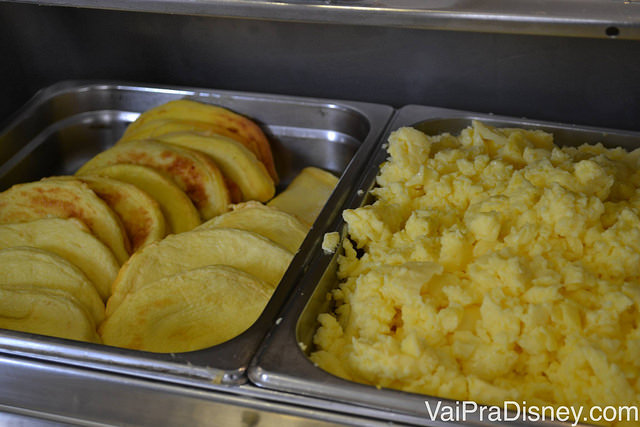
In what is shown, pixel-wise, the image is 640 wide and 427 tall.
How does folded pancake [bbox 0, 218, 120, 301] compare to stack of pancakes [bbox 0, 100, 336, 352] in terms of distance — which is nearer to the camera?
stack of pancakes [bbox 0, 100, 336, 352]

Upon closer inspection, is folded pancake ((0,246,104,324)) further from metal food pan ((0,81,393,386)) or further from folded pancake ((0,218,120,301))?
metal food pan ((0,81,393,386))

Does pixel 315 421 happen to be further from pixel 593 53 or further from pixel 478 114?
pixel 593 53

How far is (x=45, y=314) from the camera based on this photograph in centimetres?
164

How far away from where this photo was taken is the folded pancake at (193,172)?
2.21 meters

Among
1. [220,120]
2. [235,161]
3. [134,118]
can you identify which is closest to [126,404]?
[235,161]

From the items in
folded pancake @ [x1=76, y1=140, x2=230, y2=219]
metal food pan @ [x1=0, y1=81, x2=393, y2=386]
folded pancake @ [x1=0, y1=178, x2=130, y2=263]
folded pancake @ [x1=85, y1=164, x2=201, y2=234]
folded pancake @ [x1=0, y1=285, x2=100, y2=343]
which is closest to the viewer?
folded pancake @ [x1=0, y1=285, x2=100, y2=343]

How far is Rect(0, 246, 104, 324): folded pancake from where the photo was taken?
1.74 metres

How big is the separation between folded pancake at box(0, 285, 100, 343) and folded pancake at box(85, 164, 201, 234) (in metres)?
0.48

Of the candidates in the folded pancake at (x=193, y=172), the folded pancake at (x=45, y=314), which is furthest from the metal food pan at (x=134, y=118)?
the folded pancake at (x=45, y=314)

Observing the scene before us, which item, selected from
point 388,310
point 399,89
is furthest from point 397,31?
point 388,310

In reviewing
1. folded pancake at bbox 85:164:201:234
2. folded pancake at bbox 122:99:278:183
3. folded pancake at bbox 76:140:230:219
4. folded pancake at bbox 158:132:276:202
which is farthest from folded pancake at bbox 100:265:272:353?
folded pancake at bbox 122:99:278:183

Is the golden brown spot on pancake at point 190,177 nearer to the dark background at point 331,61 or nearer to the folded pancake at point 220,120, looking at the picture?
the folded pancake at point 220,120

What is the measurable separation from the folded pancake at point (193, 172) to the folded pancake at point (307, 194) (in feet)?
0.62

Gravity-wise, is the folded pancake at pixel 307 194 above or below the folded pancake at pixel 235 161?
below
